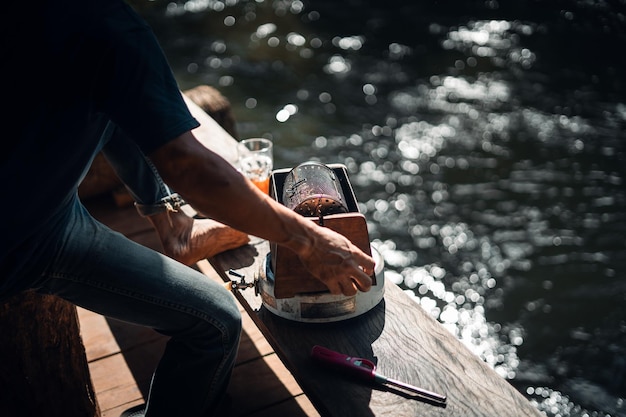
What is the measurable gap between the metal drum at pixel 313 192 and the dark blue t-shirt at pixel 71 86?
2.04 feet

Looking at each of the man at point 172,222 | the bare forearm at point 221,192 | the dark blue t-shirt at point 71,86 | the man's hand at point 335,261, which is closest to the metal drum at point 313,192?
the man's hand at point 335,261

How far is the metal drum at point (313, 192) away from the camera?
1.95m

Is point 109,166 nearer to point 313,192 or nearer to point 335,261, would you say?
point 313,192

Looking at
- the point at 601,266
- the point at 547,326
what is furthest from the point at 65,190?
the point at 601,266

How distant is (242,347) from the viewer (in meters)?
2.67

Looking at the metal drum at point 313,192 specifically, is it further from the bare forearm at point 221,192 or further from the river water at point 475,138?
the river water at point 475,138

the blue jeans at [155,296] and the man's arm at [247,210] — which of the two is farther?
the blue jeans at [155,296]

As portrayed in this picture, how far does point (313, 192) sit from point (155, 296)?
59 centimetres

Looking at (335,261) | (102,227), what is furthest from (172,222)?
(335,261)

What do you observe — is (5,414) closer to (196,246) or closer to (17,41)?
(196,246)

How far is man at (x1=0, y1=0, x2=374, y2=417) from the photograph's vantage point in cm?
131

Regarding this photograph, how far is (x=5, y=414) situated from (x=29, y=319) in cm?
31

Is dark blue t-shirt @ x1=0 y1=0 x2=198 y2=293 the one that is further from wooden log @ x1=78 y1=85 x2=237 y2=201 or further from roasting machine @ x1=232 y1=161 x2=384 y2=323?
wooden log @ x1=78 y1=85 x2=237 y2=201

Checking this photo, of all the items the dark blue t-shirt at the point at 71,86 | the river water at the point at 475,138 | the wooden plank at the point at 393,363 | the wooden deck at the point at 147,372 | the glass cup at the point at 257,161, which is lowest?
the river water at the point at 475,138
